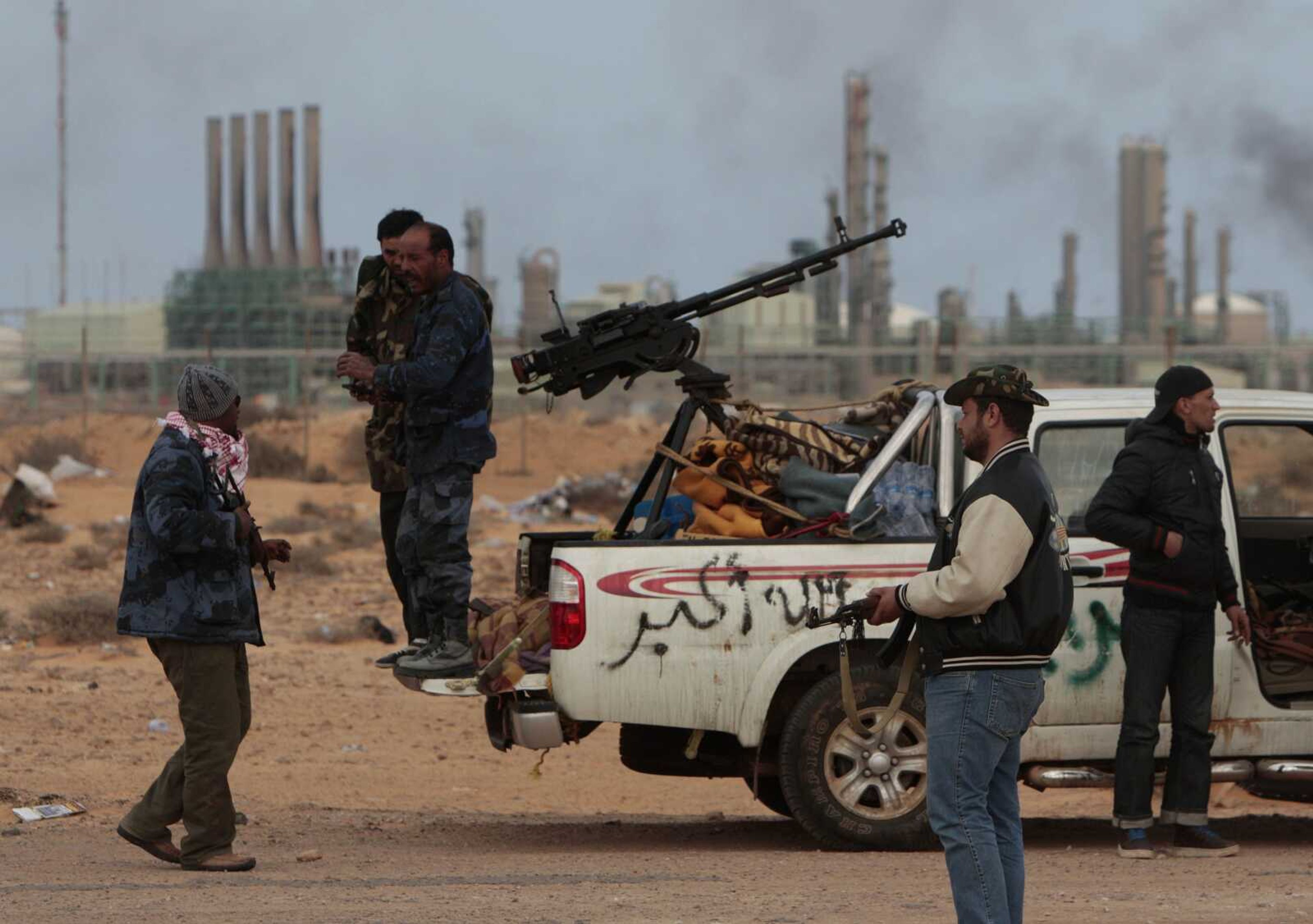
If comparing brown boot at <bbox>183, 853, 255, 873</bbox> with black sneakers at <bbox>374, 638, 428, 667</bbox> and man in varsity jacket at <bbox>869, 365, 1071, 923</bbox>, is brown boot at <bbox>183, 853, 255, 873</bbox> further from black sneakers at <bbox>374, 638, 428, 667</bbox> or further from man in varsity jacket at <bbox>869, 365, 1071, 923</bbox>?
man in varsity jacket at <bbox>869, 365, 1071, 923</bbox>

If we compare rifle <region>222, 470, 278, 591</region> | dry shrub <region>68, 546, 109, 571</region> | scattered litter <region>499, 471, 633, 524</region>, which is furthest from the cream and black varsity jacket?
scattered litter <region>499, 471, 633, 524</region>

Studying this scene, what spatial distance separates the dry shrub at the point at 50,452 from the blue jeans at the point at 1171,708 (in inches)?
991

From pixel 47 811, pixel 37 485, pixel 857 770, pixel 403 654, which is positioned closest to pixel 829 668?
pixel 857 770

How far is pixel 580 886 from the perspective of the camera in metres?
6.84

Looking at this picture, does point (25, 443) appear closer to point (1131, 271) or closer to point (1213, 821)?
point (1213, 821)

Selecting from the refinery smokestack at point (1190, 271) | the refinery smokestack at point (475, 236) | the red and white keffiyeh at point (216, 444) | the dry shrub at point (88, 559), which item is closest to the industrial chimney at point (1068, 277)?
the refinery smokestack at point (1190, 271)

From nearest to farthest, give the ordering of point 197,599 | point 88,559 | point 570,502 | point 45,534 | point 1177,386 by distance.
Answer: point 197,599
point 1177,386
point 88,559
point 45,534
point 570,502

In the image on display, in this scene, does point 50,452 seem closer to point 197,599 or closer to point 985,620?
point 197,599

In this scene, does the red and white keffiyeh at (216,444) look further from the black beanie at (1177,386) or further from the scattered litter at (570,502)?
the scattered litter at (570,502)

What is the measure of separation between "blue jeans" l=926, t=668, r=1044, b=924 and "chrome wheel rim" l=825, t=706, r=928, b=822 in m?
2.36

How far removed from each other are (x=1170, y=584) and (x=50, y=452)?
26707 mm

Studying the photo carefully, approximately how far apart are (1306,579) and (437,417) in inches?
157

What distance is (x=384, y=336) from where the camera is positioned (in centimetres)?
847

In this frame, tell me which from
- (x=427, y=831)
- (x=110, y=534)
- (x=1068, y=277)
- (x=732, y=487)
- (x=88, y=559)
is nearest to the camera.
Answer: (x=732, y=487)
